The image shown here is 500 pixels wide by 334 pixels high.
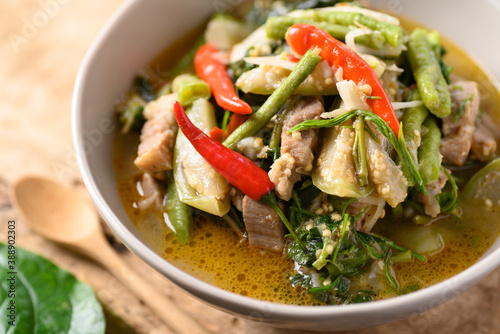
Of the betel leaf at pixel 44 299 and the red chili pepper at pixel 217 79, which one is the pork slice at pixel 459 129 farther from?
the betel leaf at pixel 44 299

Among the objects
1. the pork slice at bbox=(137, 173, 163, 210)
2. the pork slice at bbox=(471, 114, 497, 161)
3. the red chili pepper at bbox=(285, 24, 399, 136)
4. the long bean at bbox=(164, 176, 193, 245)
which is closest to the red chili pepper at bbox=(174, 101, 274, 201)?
the long bean at bbox=(164, 176, 193, 245)

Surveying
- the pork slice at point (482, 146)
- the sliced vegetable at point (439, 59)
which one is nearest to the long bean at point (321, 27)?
the sliced vegetable at point (439, 59)

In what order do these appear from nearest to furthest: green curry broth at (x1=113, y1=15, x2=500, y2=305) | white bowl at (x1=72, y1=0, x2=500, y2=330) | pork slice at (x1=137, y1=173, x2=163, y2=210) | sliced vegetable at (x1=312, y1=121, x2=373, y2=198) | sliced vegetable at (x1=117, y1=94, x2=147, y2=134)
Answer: white bowl at (x1=72, y1=0, x2=500, y2=330)
sliced vegetable at (x1=312, y1=121, x2=373, y2=198)
green curry broth at (x1=113, y1=15, x2=500, y2=305)
pork slice at (x1=137, y1=173, x2=163, y2=210)
sliced vegetable at (x1=117, y1=94, x2=147, y2=134)

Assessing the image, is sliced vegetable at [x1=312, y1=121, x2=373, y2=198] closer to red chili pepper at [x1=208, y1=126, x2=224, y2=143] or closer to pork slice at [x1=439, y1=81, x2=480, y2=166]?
red chili pepper at [x1=208, y1=126, x2=224, y2=143]

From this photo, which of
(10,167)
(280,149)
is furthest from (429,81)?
(10,167)

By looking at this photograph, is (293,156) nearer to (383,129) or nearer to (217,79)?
(383,129)

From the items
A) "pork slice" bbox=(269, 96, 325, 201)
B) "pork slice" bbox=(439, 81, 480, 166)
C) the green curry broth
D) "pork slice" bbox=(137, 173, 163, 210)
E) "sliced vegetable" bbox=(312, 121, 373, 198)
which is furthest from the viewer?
"pork slice" bbox=(137, 173, 163, 210)

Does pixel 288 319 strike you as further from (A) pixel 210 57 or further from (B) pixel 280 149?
(A) pixel 210 57
